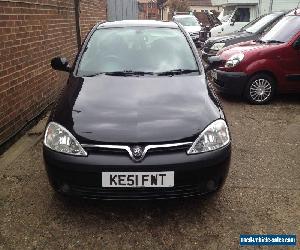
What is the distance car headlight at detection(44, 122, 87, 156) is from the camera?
3025 millimetres

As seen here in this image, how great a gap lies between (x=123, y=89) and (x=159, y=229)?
1.37m

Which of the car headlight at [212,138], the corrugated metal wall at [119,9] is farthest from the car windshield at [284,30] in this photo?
the corrugated metal wall at [119,9]

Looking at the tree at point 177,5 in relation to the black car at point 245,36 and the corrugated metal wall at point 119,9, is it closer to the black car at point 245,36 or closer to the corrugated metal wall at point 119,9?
the corrugated metal wall at point 119,9

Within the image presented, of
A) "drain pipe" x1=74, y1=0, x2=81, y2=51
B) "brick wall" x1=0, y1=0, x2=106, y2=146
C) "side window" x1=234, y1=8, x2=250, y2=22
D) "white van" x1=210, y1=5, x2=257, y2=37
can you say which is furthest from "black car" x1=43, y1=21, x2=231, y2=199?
"side window" x1=234, y1=8, x2=250, y2=22

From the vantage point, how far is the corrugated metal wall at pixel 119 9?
1538 centimetres

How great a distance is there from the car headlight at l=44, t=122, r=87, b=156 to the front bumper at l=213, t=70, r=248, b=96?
4.62 meters

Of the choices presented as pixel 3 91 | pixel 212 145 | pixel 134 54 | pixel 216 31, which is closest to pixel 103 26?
pixel 134 54

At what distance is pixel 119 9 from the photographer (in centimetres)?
1802

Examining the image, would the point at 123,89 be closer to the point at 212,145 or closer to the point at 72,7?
the point at 212,145

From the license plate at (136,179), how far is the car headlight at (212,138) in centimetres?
28

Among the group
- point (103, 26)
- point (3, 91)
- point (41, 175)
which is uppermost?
point (103, 26)

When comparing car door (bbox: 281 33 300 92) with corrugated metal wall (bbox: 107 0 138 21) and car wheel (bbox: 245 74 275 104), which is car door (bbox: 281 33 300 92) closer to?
car wheel (bbox: 245 74 275 104)

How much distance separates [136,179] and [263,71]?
4946mm

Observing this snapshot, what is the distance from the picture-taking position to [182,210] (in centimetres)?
343
